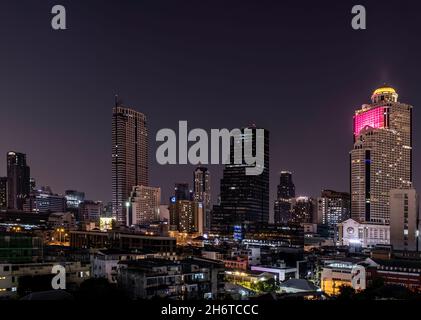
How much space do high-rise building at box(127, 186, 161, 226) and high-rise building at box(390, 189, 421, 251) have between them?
142 ft

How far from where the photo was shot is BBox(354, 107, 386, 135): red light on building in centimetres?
6244

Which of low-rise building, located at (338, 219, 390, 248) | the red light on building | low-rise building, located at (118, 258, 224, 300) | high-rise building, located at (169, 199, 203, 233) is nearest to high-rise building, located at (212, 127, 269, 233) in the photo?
high-rise building, located at (169, 199, 203, 233)

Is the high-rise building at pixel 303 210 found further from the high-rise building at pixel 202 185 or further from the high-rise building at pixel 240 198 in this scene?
the high-rise building at pixel 202 185

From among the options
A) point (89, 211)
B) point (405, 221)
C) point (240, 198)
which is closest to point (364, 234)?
point (405, 221)

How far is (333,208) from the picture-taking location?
7638 cm

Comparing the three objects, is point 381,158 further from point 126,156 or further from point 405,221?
point 126,156

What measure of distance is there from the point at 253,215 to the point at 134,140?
3344 cm

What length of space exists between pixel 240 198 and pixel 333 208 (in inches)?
797

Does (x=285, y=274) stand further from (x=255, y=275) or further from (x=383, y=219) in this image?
(x=383, y=219)
